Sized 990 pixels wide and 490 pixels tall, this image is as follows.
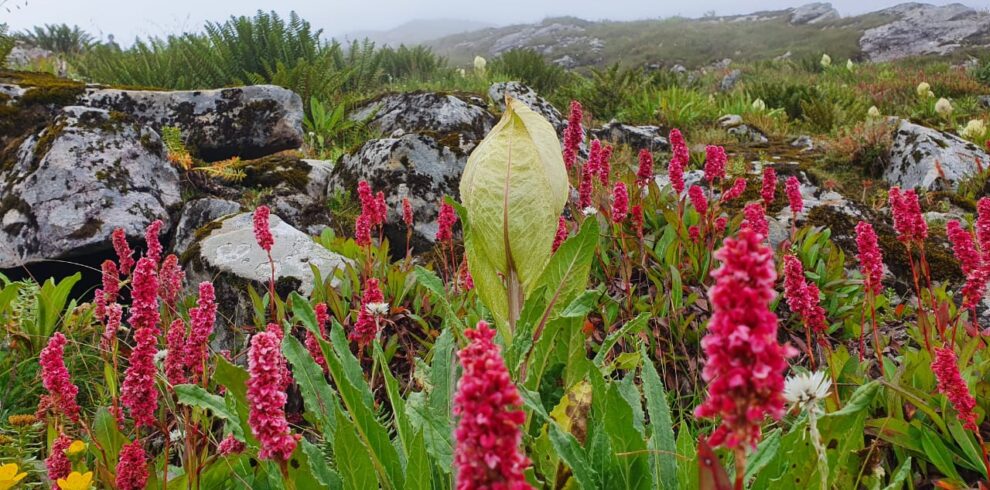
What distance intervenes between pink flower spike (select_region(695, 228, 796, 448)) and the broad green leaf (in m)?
0.82

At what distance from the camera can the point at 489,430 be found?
0.51 meters

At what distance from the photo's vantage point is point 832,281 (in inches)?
111

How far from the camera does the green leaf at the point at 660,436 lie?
127 cm

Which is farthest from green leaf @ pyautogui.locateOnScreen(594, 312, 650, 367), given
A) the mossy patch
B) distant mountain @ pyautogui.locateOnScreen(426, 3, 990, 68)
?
distant mountain @ pyautogui.locateOnScreen(426, 3, 990, 68)

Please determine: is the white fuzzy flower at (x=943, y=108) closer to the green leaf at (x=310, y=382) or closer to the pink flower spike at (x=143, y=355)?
the green leaf at (x=310, y=382)

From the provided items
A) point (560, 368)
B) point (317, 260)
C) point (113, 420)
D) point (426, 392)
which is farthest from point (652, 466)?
point (317, 260)

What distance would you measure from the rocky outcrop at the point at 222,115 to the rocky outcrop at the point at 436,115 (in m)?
1.12

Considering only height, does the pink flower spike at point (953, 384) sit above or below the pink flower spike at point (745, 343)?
below

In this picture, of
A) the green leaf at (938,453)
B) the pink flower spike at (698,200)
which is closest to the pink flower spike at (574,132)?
the pink flower spike at (698,200)

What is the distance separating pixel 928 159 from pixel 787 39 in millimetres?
43825

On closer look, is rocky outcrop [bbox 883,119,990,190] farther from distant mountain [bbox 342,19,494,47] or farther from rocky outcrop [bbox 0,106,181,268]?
distant mountain [bbox 342,19,494,47]

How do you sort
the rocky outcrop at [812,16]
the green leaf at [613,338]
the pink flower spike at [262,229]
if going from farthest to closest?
1. the rocky outcrop at [812,16]
2. the pink flower spike at [262,229]
3. the green leaf at [613,338]

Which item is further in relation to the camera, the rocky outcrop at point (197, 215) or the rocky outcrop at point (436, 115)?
the rocky outcrop at point (436, 115)

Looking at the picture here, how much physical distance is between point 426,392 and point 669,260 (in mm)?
1509
